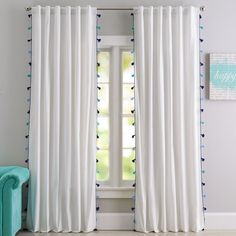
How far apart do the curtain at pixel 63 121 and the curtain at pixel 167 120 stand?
51cm

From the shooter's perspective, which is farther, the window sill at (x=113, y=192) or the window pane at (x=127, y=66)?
the window pane at (x=127, y=66)

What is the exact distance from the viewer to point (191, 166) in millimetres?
4164

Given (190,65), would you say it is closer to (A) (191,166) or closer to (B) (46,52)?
(A) (191,166)

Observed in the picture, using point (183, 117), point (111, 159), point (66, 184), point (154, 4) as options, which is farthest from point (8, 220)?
point (154, 4)

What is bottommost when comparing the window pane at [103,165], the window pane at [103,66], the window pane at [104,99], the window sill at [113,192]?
the window sill at [113,192]

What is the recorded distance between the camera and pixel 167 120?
4.19 m

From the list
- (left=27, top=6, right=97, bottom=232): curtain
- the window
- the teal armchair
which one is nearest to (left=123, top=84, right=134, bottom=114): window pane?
the window

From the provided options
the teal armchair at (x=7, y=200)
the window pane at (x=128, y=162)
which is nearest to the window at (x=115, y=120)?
the window pane at (x=128, y=162)

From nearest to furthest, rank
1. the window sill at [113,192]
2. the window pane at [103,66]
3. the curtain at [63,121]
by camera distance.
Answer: the curtain at [63,121]
the window sill at [113,192]
the window pane at [103,66]

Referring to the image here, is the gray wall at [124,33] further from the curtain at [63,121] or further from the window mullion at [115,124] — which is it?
the window mullion at [115,124]

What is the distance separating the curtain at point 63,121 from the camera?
4.15 metres

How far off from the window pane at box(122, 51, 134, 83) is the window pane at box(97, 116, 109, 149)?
503 millimetres

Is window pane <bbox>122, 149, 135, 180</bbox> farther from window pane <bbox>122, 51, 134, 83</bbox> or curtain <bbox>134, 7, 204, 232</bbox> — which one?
window pane <bbox>122, 51, 134, 83</bbox>

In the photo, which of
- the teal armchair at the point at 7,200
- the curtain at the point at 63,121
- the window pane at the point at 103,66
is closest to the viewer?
the teal armchair at the point at 7,200
